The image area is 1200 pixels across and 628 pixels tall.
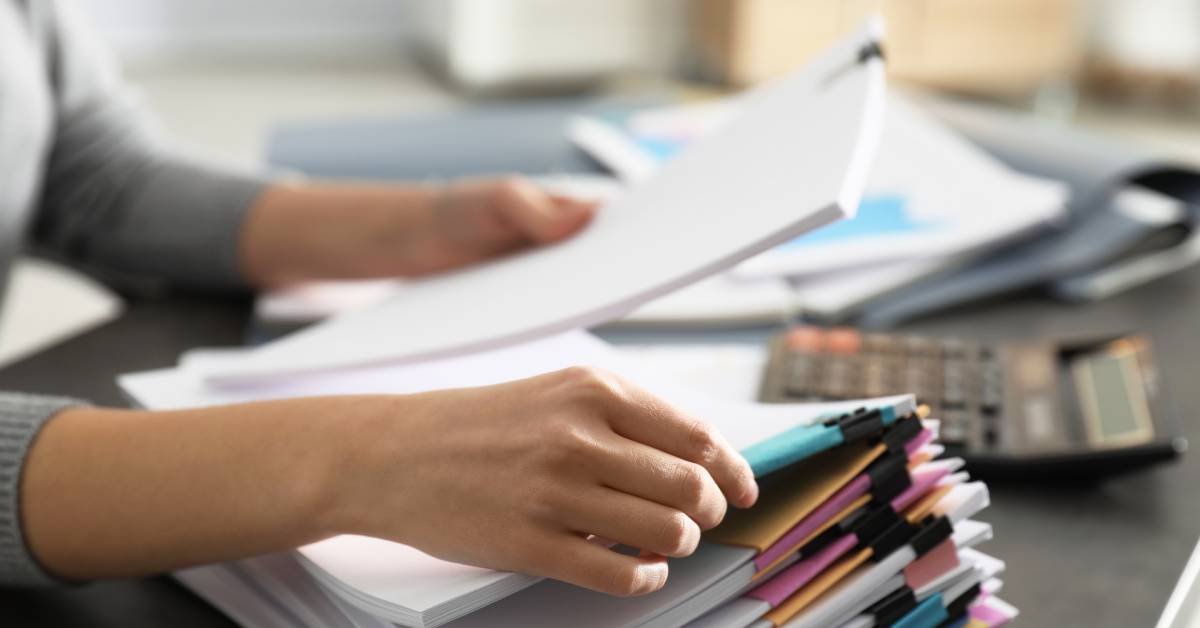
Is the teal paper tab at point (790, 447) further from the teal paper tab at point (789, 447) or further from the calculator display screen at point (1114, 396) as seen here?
the calculator display screen at point (1114, 396)

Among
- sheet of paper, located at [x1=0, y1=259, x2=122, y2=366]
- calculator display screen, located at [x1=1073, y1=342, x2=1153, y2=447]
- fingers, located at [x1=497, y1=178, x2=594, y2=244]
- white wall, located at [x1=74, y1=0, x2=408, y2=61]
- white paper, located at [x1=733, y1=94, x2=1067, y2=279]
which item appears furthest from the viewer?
white wall, located at [x1=74, y1=0, x2=408, y2=61]

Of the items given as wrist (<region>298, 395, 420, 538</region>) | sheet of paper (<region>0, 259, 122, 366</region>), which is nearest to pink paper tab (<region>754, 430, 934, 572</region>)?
wrist (<region>298, 395, 420, 538</region>)

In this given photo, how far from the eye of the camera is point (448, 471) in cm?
35

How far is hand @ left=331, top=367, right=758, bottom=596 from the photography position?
0.34 metres

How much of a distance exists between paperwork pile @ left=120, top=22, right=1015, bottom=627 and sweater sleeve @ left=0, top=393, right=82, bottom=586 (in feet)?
0.16

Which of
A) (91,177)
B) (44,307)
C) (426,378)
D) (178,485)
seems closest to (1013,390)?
(426,378)

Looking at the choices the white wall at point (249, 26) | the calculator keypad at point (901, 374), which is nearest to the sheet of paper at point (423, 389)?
the calculator keypad at point (901, 374)

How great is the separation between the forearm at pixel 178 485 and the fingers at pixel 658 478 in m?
0.09

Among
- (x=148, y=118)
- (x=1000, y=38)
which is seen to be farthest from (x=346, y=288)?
(x=1000, y=38)

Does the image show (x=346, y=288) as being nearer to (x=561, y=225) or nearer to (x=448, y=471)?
(x=561, y=225)

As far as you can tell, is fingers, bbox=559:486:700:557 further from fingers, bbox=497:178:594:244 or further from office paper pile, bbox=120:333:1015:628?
fingers, bbox=497:178:594:244

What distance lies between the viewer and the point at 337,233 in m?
0.72

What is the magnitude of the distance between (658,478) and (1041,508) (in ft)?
0.80

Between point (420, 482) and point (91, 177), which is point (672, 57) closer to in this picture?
point (91, 177)
